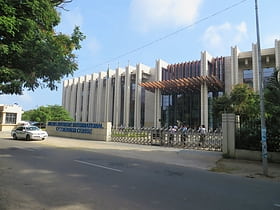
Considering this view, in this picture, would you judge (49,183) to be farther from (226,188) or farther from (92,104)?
(92,104)

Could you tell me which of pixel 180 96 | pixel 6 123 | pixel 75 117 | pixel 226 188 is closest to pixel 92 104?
pixel 75 117

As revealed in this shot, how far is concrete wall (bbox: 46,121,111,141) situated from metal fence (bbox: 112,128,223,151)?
973mm

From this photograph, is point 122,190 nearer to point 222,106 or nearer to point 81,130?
point 81,130

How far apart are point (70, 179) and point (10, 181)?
1.68 m

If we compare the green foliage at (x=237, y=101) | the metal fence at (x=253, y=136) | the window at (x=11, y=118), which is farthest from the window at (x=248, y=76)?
the window at (x=11, y=118)

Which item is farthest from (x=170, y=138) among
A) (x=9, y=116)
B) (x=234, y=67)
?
(x=9, y=116)

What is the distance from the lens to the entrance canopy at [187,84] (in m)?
39.2

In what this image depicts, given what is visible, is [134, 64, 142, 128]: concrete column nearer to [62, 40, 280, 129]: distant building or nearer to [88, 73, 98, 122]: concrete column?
[62, 40, 280, 129]: distant building

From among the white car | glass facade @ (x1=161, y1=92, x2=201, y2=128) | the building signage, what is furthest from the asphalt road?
glass facade @ (x1=161, y1=92, x2=201, y2=128)

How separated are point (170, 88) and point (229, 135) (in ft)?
102

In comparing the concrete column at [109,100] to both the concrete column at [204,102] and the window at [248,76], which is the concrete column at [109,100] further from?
the window at [248,76]

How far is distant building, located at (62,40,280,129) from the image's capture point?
3953cm

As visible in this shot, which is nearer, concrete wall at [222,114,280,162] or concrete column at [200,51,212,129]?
concrete wall at [222,114,280,162]

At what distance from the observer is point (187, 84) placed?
41.6 meters
